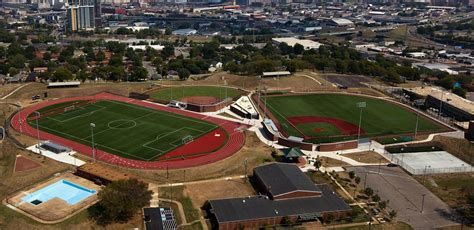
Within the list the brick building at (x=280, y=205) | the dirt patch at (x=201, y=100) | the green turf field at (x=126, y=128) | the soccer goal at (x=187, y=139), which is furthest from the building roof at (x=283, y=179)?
the dirt patch at (x=201, y=100)

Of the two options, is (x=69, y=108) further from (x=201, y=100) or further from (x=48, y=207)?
(x=48, y=207)

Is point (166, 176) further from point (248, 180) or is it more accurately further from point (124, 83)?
point (124, 83)

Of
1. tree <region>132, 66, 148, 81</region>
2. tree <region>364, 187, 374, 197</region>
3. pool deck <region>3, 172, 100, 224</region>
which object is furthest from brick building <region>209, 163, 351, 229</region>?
tree <region>132, 66, 148, 81</region>

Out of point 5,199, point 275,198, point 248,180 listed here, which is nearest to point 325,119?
point 248,180

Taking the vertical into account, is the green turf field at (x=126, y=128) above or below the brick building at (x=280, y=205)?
above

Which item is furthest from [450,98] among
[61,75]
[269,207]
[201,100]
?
[61,75]

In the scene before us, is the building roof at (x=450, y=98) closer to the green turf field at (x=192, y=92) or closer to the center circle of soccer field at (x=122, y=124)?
the green turf field at (x=192, y=92)

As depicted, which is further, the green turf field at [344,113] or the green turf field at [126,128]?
the green turf field at [344,113]
